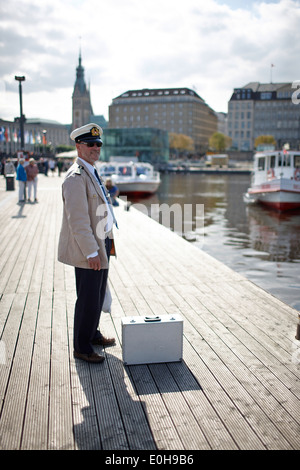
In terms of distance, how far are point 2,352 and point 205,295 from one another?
2.95 m

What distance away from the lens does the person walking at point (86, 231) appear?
12.4 feet

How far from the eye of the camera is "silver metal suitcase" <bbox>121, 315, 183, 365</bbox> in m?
3.97

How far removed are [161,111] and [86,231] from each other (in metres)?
153

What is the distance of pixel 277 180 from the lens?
27.6 meters

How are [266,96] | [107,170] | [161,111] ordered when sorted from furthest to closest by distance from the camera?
1. [161,111]
2. [266,96]
3. [107,170]

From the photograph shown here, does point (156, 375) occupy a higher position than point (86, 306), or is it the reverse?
point (86, 306)

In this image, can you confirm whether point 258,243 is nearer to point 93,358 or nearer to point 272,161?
point 93,358

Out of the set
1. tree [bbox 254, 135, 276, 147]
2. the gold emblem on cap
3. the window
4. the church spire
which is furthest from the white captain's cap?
Result: the church spire

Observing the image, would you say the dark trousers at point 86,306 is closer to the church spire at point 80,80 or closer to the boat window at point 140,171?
the boat window at point 140,171

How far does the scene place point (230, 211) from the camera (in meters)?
26.4

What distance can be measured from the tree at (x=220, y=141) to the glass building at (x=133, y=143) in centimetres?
4252

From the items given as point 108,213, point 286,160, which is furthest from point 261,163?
point 108,213

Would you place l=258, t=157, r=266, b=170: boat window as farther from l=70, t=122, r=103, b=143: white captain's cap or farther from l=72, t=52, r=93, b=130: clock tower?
l=72, t=52, r=93, b=130: clock tower

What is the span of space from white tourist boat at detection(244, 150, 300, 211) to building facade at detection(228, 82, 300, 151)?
11241 centimetres
